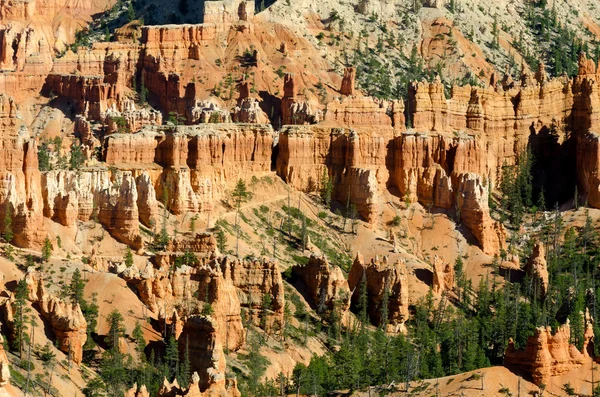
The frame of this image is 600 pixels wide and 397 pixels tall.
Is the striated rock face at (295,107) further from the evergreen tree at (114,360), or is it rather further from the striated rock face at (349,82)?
the evergreen tree at (114,360)

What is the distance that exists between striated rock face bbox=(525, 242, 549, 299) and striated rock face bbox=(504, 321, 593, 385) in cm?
3120

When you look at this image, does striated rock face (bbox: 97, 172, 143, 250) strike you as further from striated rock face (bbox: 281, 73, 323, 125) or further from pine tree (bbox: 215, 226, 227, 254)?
striated rock face (bbox: 281, 73, 323, 125)

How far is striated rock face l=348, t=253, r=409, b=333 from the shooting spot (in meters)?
155

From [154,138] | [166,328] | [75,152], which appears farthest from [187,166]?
[166,328]

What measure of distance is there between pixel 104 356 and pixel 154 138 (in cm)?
3444

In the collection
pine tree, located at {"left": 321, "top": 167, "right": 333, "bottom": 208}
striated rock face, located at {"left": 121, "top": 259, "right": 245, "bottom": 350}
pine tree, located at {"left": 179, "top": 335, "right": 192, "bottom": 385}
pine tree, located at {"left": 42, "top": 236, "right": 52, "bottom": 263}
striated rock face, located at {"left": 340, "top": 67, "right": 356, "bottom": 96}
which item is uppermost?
striated rock face, located at {"left": 340, "top": 67, "right": 356, "bottom": 96}

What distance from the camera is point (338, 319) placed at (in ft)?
496

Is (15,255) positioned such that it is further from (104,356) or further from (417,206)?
(417,206)

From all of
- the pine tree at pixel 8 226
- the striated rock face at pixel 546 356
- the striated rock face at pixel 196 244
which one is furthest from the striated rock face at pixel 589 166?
the pine tree at pixel 8 226

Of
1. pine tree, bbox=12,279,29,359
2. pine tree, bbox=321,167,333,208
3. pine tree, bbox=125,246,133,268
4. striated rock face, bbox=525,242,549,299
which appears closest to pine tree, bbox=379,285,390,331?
striated rock face, bbox=525,242,549,299

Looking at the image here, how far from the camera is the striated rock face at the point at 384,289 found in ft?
508

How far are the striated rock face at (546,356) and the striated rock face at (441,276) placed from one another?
28.8 meters

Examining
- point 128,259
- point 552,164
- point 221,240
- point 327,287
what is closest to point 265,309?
point 327,287

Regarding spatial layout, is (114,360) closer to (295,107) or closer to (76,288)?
(76,288)
